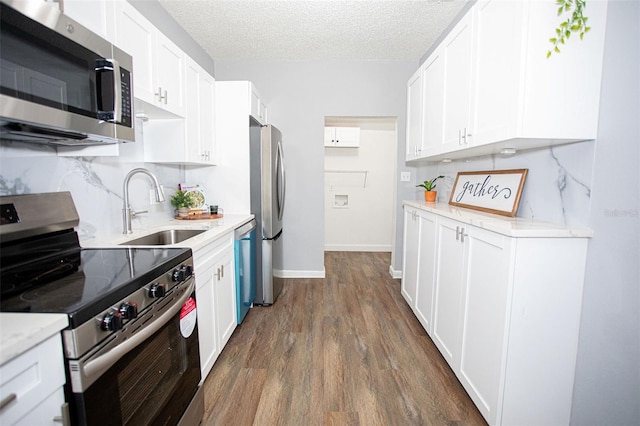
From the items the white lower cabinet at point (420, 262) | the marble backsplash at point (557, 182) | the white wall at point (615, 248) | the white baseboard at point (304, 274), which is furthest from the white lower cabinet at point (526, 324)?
the white baseboard at point (304, 274)

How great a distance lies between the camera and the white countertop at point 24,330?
625 millimetres

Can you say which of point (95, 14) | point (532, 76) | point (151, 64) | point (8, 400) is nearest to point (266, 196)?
point (151, 64)

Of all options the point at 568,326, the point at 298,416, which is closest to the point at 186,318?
the point at 298,416

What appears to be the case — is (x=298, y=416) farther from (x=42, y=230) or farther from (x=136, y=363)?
(x=42, y=230)

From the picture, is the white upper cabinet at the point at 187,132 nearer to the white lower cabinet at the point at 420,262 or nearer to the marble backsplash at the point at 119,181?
the marble backsplash at the point at 119,181

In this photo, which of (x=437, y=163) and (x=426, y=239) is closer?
(x=426, y=239)

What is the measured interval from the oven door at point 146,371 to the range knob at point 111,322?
0.06m

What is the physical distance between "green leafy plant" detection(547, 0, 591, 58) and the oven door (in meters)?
1.96

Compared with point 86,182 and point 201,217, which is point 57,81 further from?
point 201,217

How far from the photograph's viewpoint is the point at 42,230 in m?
1.21

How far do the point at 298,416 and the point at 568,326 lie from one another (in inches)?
55.4

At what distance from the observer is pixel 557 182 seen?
4.91 feet

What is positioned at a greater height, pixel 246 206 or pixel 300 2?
pixel 300 2

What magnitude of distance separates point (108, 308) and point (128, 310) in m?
0.06
